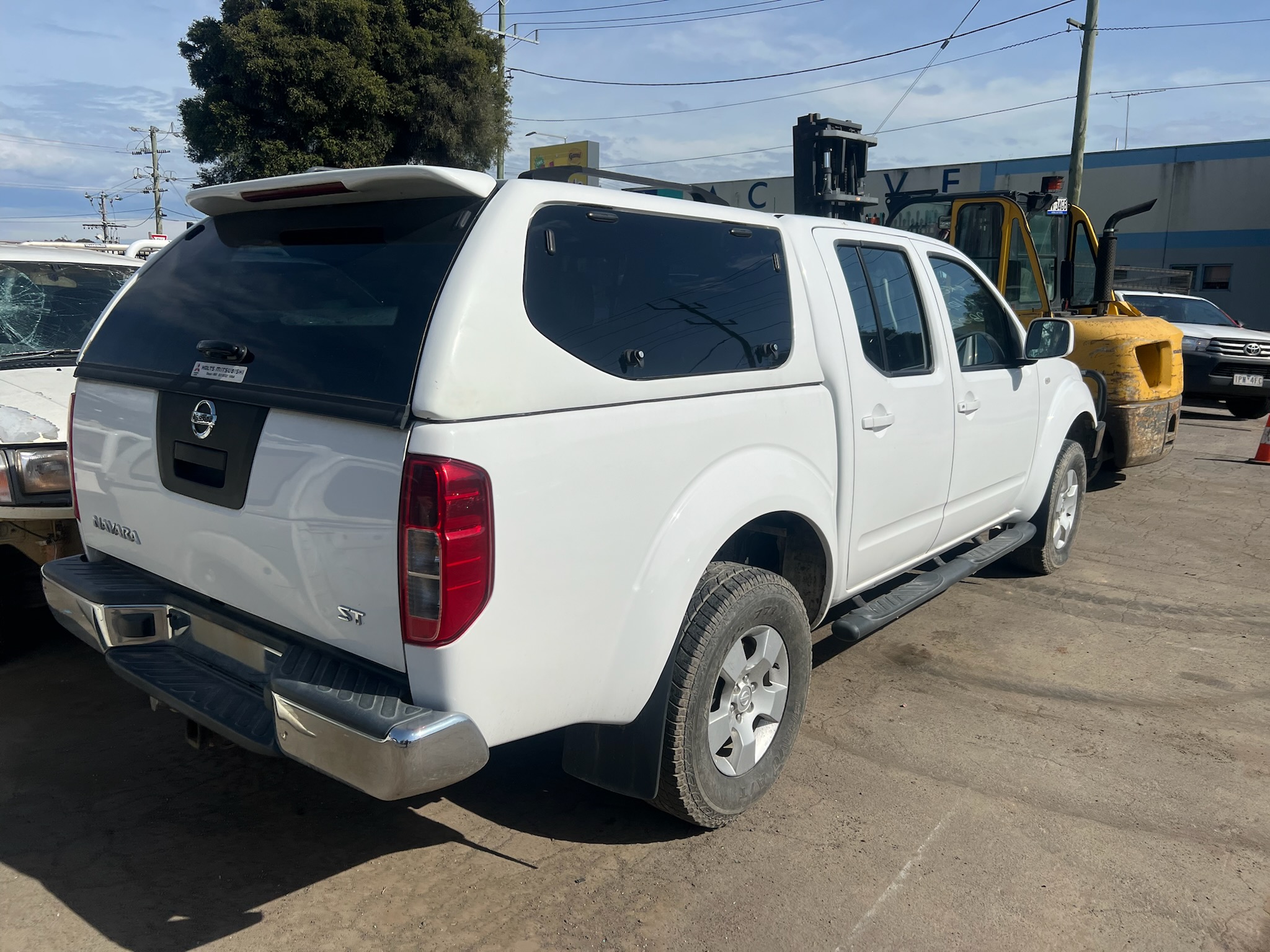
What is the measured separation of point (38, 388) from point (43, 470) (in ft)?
2.45

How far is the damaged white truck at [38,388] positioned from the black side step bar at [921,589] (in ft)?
9.93

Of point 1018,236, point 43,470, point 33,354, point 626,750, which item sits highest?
point 1018,236

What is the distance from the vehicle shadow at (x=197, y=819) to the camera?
9.26ft

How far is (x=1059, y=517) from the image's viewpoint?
19.8 ft

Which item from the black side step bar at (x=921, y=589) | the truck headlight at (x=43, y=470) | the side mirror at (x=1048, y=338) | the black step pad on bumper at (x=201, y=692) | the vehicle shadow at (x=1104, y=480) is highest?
the side mirror at (x=1048, y=338)

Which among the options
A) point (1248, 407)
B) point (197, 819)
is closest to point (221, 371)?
point (197, 819)

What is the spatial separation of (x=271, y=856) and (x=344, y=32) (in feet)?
57.9

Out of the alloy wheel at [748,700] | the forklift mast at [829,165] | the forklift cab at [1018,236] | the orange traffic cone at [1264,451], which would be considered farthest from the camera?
the orange traffic cone at [1264,451]

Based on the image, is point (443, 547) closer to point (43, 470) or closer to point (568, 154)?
point (43, 470)

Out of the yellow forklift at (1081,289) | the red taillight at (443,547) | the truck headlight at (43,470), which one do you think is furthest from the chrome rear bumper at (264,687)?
the yellow forklift at (1081,289)

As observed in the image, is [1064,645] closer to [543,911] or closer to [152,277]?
[543,911]

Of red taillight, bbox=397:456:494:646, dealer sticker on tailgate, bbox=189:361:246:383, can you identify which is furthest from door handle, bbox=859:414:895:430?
dealer sticker on tailgate, bbox=189:361:246:383

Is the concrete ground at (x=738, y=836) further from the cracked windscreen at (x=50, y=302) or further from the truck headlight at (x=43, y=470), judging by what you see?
the cracked windscreen at (x=50, y=302)

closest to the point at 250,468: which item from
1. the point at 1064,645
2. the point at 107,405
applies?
the point at 107,405
